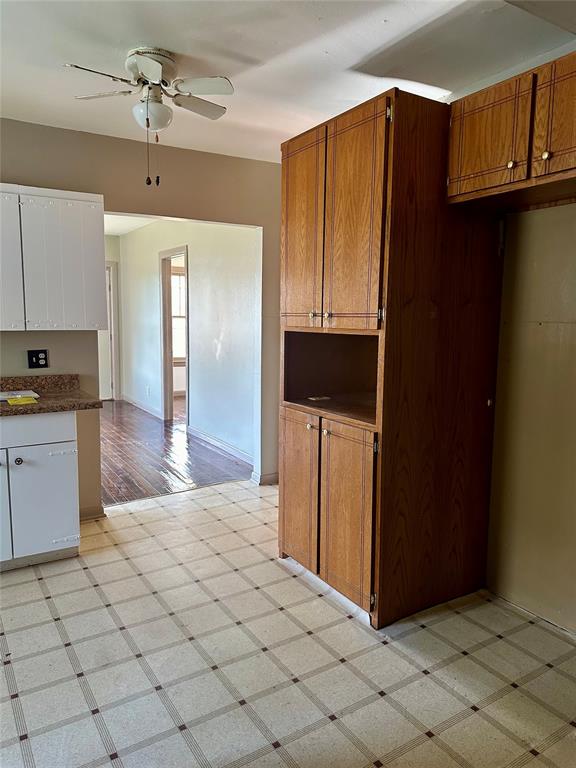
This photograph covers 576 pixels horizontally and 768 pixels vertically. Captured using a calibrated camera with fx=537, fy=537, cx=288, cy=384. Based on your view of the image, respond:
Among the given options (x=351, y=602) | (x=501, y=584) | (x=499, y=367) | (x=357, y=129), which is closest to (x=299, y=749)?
(x=351, y=602)

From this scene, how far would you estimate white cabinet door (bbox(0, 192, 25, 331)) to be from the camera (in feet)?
9.76

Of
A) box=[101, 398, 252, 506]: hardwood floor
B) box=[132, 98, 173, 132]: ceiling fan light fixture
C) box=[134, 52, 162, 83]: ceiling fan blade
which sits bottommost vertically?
box=[101, 398, 252, 506]: hardwood floor

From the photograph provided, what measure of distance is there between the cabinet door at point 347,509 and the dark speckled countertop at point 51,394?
1.37 metres

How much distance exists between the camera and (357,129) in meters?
2.33

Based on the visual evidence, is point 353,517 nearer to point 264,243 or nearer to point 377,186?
point 377,186

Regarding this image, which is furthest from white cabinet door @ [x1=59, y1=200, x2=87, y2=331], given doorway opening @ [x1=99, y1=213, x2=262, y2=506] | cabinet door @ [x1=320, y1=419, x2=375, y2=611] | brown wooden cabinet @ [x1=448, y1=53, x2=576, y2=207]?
brown wooden cabinet @ [x1=448, y1=53, x2=576, y2=207]

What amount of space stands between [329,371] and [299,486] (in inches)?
28.6

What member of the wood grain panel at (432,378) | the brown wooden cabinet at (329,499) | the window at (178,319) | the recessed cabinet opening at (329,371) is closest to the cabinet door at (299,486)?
the brown wooden cabinet at (329,499)

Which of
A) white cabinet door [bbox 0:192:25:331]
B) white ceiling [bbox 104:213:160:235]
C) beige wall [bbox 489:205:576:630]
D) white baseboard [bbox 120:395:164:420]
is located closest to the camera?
beige wall [bbox 489:205:576:630]

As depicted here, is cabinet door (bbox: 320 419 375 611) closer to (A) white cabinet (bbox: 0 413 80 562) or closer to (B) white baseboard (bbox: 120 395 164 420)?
(A) white cabinet (bbox: 0 413 80 562)

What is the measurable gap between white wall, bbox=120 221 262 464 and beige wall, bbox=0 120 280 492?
0.10 m

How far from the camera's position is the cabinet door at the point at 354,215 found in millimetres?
2244

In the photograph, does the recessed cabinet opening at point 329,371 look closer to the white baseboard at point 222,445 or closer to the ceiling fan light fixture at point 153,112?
the ceiling fan light fixture at point 153,112

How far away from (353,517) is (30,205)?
2.46 metres
